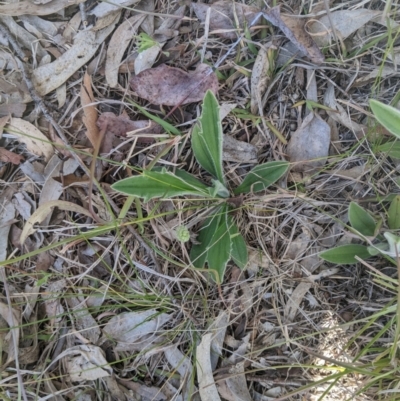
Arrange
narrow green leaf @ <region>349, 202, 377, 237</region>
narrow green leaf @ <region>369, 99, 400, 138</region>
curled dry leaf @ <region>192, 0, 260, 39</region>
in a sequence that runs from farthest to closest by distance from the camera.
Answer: curled dry leaf @ <region>192, 0, 260, 39</region> → narrow green leaf @ <region>349, 202, 377, 237</region> → narrow green leaf @ <region>369, 99, 400, 138</region>

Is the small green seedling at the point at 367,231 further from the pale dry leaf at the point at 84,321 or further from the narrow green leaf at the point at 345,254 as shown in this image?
the pale dry leaf at the point at 84,321

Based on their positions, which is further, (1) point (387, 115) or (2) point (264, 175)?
(2) point (264, 175)

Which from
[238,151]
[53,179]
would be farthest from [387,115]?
[53,179]

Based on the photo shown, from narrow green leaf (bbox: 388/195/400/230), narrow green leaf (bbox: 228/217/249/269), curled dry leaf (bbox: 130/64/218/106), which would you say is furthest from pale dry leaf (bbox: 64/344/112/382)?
narrow green leaf (bbox: 388/195/400/230)

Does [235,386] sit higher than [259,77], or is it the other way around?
[259,77]

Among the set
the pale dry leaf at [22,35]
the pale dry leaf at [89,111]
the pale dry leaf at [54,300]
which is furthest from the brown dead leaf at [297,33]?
the pale dry leaf at [54,300]

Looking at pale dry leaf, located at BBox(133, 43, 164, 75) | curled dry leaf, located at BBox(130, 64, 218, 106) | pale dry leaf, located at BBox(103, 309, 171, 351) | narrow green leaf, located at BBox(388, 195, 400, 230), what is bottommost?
pale dry leaf, located at BBox(103, 309, 171, 351)

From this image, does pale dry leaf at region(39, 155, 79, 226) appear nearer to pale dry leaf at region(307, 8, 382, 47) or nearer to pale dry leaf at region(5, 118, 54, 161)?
pale dry leaf at region(5, 118, 54, 161)

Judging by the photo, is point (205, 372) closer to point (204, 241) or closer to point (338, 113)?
point (204, 241)
